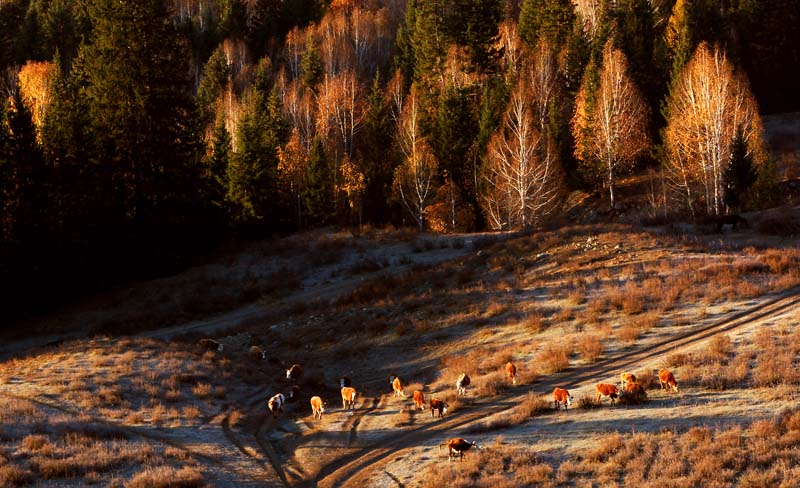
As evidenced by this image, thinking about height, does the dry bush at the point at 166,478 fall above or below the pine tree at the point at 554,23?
below

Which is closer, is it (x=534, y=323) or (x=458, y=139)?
(x=534, y=323)

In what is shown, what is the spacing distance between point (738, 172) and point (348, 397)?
37212mm

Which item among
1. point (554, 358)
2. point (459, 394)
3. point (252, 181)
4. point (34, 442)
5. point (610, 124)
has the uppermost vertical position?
point (610, 124)

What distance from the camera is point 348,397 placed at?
68.9ft

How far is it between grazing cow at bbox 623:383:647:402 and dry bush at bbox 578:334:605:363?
4020 millimetres

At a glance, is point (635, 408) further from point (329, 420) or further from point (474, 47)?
point (474, 47)

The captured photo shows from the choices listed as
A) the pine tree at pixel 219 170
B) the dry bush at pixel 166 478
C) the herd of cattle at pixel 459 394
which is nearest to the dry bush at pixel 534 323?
the herd of cattle at pixel 459 394

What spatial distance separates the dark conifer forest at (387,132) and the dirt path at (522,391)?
2457cm

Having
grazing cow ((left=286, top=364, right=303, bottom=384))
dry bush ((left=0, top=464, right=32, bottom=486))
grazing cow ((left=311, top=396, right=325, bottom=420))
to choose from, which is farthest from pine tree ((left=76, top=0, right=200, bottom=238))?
dry bush ((left=0, top=464, right=32, bottom=486))

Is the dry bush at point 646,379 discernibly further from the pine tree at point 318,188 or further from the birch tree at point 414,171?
the pine tree at point 318,188

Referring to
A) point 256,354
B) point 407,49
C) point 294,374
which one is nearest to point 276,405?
point 294,374

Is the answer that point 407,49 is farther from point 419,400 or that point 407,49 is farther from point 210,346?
point 419,400

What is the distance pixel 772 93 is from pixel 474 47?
3692 cm

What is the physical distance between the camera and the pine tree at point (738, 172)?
47.4 metres
